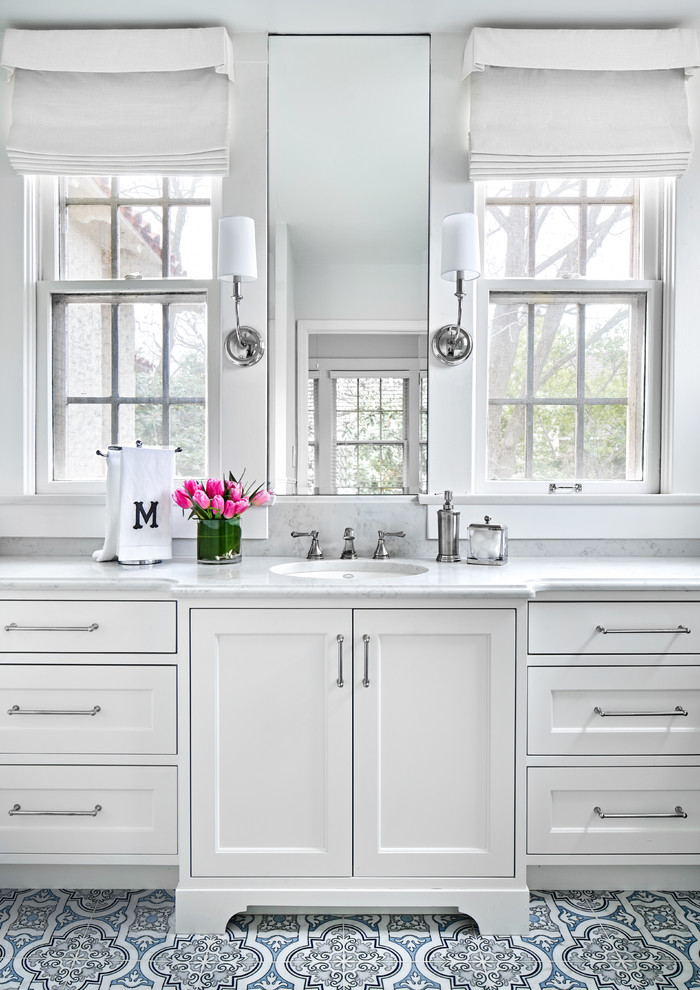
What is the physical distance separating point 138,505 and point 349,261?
3.57 ft

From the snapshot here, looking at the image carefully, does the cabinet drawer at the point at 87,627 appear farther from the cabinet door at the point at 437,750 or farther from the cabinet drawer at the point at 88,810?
the cabinet door at the point at 437,750

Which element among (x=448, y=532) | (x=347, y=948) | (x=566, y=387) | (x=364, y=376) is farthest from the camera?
(x=566, y=387)

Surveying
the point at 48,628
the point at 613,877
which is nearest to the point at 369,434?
the point at 48,628

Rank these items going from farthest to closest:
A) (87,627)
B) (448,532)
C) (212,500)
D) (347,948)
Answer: (448,532) → (212,500) → (87,627) → (347,948)

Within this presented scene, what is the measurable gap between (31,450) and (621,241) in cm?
224

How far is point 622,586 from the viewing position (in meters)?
1.71

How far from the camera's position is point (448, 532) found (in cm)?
207

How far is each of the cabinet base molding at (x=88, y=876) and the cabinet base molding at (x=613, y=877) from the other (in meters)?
1.06

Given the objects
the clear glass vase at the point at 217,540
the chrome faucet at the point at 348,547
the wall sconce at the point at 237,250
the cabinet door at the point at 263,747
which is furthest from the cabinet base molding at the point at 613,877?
the wall sconce at the point at 237,250

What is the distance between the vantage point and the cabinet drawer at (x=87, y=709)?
1731 mm

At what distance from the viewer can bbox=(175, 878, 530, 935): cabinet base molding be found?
166 cm

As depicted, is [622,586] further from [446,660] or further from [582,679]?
[446,660]

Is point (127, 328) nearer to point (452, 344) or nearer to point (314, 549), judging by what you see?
point (314, 549)

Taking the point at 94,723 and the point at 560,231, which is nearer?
the point at 94,723
